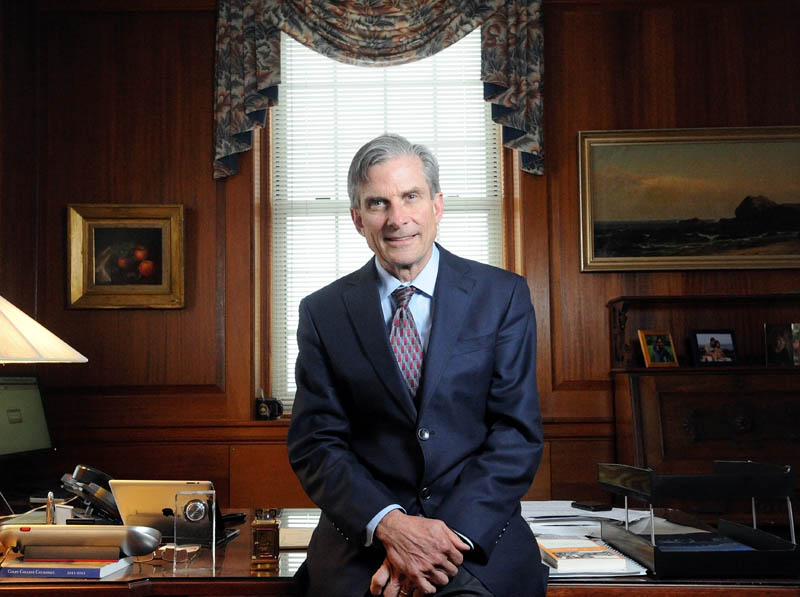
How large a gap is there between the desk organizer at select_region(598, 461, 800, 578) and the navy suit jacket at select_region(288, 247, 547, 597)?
249mm

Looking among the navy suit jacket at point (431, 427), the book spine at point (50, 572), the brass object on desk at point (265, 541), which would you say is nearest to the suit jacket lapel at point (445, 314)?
the navy suit jacket at point (431, 427)

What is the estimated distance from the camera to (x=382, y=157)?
2006 mm

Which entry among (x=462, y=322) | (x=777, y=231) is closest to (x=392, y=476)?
(x=462, y=322)

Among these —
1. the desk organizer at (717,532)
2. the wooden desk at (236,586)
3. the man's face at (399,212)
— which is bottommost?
the wooden desk at (236,586)

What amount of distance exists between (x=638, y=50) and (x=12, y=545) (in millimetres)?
4127

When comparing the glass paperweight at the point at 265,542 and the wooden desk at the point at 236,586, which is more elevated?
the glass paperweight at the point at 265,542

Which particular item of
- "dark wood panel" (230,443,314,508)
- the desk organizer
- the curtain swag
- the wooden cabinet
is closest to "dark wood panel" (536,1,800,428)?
the curtain swag

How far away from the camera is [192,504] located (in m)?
2.10

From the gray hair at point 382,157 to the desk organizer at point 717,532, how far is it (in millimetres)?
888

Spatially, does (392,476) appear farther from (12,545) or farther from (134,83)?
(134,83)

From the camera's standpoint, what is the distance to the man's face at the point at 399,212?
201 centimetres

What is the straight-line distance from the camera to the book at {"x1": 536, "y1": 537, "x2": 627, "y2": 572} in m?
1.82

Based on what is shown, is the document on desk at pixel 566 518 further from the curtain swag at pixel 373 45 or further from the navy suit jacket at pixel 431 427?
the curtain swag at pixel 373 45

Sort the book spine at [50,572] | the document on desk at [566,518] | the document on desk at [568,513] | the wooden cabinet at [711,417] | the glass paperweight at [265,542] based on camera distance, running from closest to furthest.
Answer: the book spine at [50,572]
the glass paperweight at [265,542]
the document on desk at [566,518]
the document on desk at [568,513]
the wooden cabinet at [711,417]
